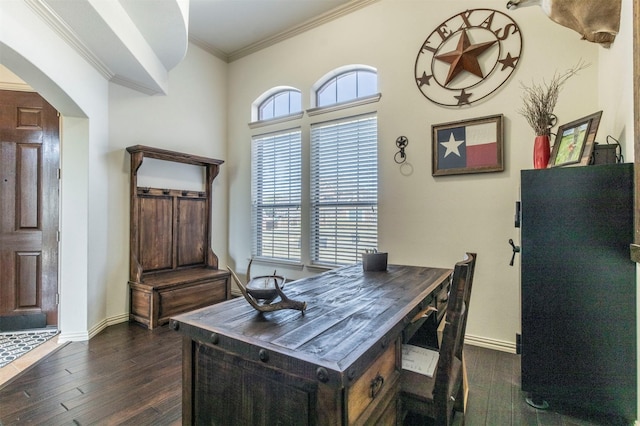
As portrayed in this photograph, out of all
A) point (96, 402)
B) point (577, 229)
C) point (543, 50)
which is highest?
point (543, 50)

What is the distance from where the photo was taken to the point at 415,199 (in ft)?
10.6

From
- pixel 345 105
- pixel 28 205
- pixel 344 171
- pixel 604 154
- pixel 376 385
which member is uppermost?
pixel 345 105

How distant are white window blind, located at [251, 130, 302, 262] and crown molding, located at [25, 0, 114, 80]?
6.49 ft

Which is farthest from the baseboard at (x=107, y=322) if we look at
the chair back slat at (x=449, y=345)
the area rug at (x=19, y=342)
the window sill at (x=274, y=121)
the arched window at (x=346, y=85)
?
the arched window at (x=346, y=85)

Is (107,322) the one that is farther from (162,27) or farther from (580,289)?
(580,289)

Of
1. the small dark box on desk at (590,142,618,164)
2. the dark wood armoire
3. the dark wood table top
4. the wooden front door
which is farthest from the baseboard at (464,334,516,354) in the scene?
the wooden front door

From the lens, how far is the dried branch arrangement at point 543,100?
7.48 feet

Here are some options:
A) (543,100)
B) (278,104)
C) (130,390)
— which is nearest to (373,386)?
(130,390)

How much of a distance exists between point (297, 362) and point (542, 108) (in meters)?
2.57

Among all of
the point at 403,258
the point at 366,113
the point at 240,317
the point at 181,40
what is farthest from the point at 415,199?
the point at 181,40

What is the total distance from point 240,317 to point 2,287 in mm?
3426

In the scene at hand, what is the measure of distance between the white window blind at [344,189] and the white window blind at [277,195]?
295mm

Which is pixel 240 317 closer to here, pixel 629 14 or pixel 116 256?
pixel 629 14

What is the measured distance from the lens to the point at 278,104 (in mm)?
4500
